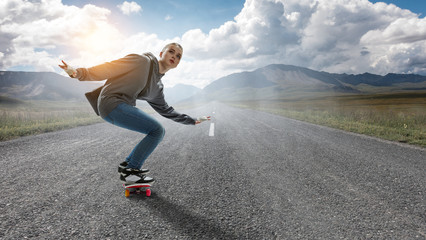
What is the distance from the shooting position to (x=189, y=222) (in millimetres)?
2215

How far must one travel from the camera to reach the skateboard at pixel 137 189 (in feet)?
9.24

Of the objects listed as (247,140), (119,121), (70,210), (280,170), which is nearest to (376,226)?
(280,170)

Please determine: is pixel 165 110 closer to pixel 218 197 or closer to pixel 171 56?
pixel 171 56

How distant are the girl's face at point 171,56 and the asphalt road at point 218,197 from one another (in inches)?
68.2

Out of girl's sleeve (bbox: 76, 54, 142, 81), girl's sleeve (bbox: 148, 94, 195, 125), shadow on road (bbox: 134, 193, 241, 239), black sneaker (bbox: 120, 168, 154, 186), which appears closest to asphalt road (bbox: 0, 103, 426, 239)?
shadow on road (bbox: 134, 193, 241, 239)

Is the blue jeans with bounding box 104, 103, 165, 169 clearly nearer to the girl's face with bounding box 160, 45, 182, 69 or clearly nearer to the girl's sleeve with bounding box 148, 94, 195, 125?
the girl's sleeve with bounding box 148, 94, 195, 125

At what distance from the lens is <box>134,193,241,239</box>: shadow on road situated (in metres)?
2.02

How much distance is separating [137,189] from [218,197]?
1.12 meters

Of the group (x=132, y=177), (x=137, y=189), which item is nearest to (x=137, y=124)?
(x=132, y=177)

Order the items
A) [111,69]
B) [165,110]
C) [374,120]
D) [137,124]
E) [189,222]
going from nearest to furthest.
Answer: [189,222] → [111,69] → [137,124] → [165,110] → [374,120]

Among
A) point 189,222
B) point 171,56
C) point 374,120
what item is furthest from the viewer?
point 374,120

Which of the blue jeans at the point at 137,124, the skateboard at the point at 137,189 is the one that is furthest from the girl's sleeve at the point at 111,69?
the skateboard at the point at 137,189

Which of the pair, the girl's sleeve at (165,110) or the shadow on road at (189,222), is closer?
the shadow on road at (189,222)

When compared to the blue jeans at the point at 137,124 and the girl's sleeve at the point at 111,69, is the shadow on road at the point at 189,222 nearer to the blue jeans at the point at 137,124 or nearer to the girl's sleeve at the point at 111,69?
the blue jeans at the point at 137,124
